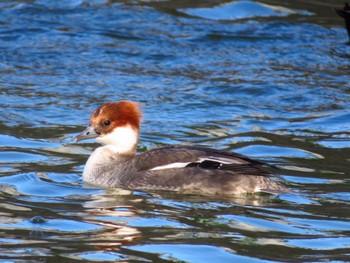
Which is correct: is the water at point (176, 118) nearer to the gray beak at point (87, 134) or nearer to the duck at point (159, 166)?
the duck at point (159, 166)

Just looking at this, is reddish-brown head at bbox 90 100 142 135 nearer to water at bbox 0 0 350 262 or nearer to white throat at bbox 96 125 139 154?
white throat at bbox 96 125 139 154

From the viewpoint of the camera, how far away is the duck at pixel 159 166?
31.6 feet

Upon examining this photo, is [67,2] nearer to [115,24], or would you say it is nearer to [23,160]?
[115,24]

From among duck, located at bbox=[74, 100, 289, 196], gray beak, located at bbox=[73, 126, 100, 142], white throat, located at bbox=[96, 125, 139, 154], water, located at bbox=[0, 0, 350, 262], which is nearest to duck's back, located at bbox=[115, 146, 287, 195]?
duck, located at bbox=[74, 100, 289, 196]

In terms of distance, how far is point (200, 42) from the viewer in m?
17.4

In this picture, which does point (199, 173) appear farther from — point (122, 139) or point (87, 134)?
point (87, 134)

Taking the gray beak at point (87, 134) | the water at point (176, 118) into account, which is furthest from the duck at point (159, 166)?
the water at point (176, 118)

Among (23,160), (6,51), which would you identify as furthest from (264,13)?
(23,160)

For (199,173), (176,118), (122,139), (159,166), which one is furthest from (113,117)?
(176,118)

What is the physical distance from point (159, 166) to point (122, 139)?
2.62 ft

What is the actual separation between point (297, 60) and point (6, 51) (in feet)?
15.4

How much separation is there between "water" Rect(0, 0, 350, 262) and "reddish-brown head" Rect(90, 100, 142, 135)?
0.56 meters

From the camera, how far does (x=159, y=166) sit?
989 centimetres

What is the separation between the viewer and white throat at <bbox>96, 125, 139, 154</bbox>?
1050 cm
